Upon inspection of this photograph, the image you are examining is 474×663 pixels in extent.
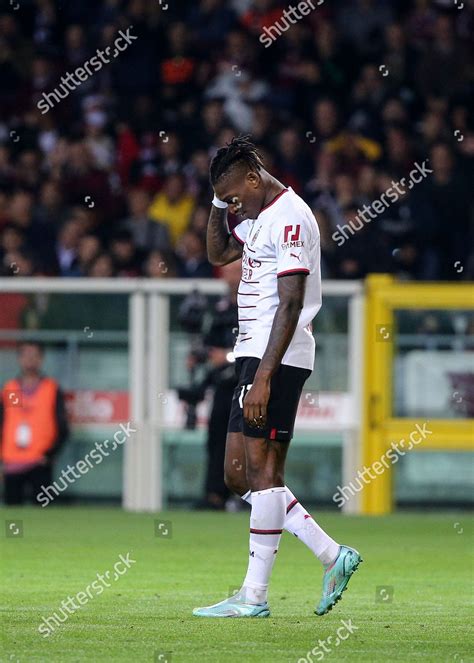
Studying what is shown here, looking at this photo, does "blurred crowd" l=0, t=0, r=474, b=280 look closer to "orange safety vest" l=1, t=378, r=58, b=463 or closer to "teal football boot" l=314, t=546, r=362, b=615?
"orange safety vest" l=1, t=378, r=58, b=463

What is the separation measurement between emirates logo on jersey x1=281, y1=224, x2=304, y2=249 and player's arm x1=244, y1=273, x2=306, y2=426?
14 centimetres

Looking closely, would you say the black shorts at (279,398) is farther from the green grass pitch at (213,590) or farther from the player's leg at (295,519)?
the green grass pitch at (213,590)

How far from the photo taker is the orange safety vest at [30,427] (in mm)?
15227

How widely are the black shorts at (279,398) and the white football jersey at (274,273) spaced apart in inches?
1.6

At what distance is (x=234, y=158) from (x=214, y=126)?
→ 9.86 m


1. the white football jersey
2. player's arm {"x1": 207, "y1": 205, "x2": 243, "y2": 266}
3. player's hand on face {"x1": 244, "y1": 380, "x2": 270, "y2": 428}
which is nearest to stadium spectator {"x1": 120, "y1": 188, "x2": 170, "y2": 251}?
player's arm {"x1": 207, "y1": 205, "x2": 243, "y2": 266}

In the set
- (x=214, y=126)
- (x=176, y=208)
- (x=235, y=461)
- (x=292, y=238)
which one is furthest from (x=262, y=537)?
(x=214, y=126)

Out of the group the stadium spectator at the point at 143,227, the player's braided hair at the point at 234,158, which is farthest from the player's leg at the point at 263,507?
the stadium spectator at the point at 143,227

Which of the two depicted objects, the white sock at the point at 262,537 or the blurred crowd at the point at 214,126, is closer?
the white sock at the point at 262,537

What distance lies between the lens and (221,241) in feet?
26.0

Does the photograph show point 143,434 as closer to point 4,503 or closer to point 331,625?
point 4,503

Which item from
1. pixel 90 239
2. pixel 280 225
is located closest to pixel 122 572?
pixel 280 225

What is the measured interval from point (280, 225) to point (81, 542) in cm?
498

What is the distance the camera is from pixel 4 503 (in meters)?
15.3
